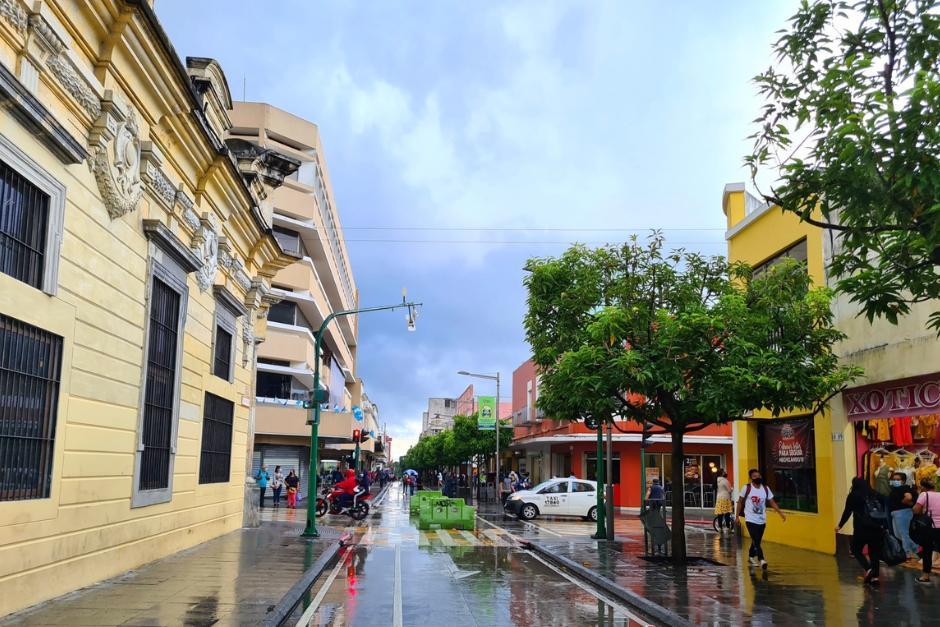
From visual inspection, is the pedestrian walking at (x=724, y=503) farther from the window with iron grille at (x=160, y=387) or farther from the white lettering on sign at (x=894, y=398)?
the window with iron grille at (x=160, y=387)

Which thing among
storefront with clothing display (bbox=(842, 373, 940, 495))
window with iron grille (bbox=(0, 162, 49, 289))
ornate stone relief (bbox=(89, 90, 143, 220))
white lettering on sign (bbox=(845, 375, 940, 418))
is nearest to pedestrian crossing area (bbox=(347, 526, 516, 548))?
storefront with clothing display (bbox=(842, 373, 940, 495))

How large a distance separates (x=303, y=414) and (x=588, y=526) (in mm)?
19432

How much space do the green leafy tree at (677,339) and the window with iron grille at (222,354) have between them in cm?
715

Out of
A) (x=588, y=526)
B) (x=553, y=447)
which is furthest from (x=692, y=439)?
(x=588, y=526)

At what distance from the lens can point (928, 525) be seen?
45.4 ft

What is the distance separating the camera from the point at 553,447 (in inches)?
1880

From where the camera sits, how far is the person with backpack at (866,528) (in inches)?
524

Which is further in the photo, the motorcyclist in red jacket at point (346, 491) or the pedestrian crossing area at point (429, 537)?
the motorcyclist in red jacket at point (346, 491)

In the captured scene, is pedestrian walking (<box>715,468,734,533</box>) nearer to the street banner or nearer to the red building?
the red building

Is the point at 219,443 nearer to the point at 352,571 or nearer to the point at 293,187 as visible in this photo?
the point at 352,571

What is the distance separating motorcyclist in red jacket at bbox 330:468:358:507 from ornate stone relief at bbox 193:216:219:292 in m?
13.6

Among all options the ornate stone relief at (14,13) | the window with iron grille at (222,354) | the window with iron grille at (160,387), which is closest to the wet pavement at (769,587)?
the window with iron grille at (160,387)

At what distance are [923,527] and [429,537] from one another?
484 inches

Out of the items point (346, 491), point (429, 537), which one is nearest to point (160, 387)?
point (429, 537)
